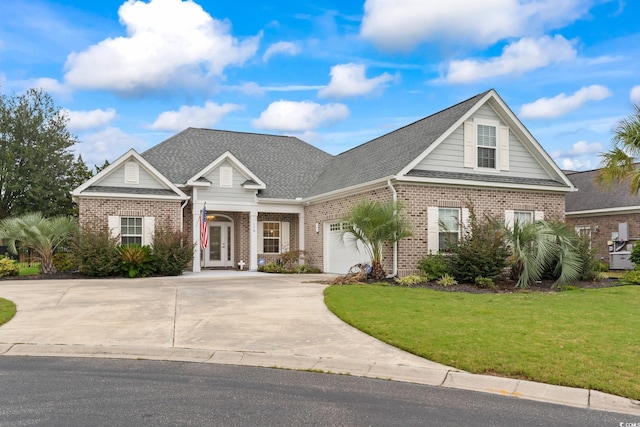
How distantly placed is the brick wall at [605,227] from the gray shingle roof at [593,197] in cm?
52

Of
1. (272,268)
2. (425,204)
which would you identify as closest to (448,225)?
(425,204)

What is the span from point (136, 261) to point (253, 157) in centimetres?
939

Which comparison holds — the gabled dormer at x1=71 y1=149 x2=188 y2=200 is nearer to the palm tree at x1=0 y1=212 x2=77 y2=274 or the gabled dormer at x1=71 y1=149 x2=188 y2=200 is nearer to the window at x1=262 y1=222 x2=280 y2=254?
the palm tree at x1=0 y1=212 x2=77 y2=274

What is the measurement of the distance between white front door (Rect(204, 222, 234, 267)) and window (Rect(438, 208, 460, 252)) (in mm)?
10339

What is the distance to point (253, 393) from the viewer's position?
5.57 metres

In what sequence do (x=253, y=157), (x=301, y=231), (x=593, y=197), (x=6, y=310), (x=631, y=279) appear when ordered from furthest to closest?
(x=253, y=157) < (x=593, y=197) < (x=301, y=231) < (x=631, y=279) < (x=6, y=310)

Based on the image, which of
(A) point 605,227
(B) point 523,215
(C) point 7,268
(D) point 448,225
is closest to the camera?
(D) point 448,225

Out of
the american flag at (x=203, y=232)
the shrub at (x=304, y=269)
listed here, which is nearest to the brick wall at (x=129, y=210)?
the american flag at (x=203, y=232)

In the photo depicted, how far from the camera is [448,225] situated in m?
17.9

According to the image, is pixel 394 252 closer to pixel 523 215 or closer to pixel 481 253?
pixel 481 253

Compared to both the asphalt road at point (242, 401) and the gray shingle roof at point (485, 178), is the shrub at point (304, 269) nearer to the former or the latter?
the gray shingle roof at point (485, 178)

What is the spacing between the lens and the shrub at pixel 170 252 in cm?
1909

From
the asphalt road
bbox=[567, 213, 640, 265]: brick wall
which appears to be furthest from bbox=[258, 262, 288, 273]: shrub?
the asphalt road

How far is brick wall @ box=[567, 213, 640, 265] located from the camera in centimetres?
2300
